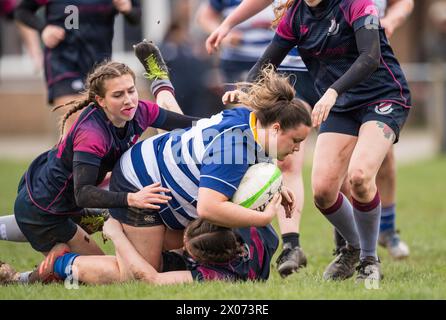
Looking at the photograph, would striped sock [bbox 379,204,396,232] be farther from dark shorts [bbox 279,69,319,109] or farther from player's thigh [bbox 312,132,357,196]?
player's thigh [bbox 312,132,357,196]

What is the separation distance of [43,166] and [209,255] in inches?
43.9

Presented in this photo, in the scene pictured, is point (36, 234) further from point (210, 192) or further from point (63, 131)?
point (210, 192)

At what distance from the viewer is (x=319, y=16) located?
5.54 meters

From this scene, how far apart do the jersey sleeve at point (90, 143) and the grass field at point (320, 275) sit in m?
0.68

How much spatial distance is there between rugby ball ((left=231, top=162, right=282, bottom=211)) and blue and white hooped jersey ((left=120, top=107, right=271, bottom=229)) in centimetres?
6

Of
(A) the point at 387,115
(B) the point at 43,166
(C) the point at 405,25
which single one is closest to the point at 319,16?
(A) the point at 387,115

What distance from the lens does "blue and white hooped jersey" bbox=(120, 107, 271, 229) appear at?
15.9 feet

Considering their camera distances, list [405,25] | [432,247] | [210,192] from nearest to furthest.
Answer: [210,192] < [432,247] < [405,25]

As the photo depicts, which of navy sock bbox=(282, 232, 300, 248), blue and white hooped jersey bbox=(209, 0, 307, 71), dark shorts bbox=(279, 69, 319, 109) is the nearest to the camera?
navy sock bbox=(282, 232, 300, 248)

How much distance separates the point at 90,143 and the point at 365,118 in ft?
5.24

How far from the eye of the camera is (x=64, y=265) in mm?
5324

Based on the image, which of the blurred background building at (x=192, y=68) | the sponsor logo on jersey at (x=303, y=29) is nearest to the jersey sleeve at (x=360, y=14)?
the sponsor logo on jersey at (x=303, y=29)

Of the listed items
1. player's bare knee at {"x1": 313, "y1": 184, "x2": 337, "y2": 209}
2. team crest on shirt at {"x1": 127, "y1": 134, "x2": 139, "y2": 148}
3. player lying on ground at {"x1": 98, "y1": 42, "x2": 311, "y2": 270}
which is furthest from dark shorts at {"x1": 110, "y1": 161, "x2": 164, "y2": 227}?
player's bare knee at {"x1": 313, "y1": 184, "x2": 337, "y2": 209}

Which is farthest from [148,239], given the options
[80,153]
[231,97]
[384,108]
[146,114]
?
[384,108]
